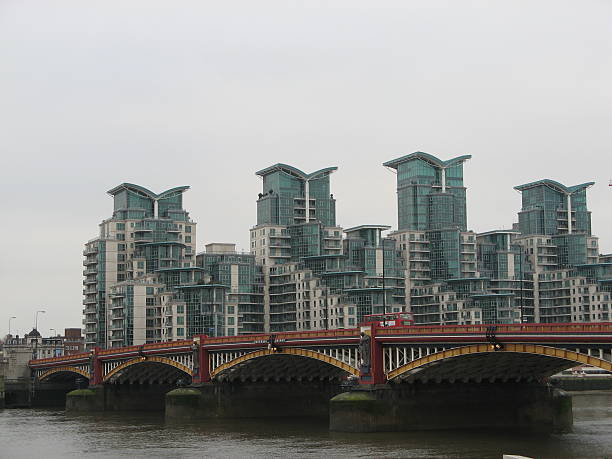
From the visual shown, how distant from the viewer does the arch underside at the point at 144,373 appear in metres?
136

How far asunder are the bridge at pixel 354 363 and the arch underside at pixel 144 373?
131 millimetres

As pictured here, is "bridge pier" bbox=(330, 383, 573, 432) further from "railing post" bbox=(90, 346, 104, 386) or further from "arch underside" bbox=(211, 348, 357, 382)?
"railing post" bbox=(90, 346, 104, 386)

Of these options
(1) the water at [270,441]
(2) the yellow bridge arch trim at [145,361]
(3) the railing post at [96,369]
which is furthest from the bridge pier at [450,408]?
Result: (3) the railing post at [96,369]

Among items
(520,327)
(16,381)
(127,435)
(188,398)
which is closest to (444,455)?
(520,327)

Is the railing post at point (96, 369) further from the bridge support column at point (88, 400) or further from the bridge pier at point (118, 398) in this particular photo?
the bridge support column at point (88, 400)

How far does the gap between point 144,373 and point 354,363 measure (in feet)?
155

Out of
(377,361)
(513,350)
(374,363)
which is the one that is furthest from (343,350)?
(513,350)

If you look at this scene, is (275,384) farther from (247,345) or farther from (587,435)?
(587,435)

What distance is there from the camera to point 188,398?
4582 inches

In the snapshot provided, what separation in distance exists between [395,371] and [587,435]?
16.8 m

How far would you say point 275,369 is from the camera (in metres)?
118

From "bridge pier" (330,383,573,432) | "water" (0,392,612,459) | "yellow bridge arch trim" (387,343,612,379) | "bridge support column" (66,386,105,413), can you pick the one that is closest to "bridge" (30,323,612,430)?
"yellow bridge arch trim" (387,343,612,379)

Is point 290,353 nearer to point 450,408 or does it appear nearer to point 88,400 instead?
point 450,408

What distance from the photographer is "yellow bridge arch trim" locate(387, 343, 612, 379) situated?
74.3 meters
